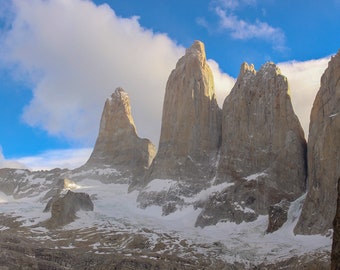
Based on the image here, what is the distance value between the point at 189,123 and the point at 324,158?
57.6 m

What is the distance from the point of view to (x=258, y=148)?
5527 inches

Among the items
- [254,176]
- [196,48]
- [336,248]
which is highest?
[196,48]

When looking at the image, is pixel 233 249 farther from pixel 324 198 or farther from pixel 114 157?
pixel 114 157

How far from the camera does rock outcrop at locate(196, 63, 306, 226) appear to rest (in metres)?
129

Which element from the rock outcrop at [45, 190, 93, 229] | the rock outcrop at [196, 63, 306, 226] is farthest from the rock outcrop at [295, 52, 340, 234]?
the rock outcrop at [45, 190, 93, 229]

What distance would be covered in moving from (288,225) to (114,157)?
309 ft

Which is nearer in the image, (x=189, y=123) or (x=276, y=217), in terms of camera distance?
(x=276, y=217)

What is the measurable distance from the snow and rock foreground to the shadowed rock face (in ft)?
23.7

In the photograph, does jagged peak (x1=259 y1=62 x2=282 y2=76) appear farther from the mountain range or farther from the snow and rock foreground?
the snow and rock foreground

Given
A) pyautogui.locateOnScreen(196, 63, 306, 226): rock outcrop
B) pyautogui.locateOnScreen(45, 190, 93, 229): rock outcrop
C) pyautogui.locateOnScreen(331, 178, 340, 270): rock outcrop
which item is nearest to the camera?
pyautogui.locateOnScreen(331, 178, 340, 270): rock outcrop

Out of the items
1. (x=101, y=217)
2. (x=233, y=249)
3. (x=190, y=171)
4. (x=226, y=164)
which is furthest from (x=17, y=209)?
(x=233, y=249)

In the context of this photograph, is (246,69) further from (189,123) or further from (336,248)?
(336,248)

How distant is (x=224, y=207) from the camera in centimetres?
13038

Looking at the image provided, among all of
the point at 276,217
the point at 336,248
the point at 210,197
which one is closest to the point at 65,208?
the point at 210,197
